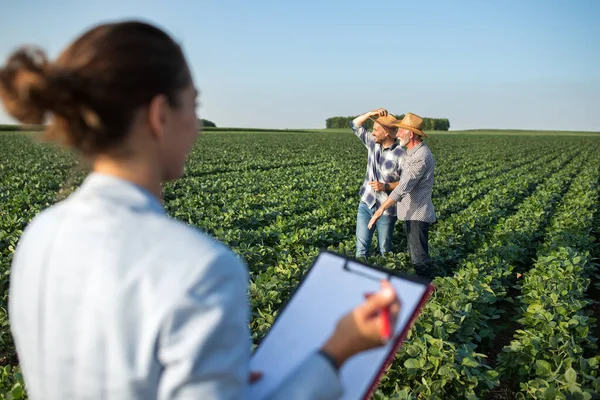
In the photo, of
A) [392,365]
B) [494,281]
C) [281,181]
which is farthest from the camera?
[281,181]

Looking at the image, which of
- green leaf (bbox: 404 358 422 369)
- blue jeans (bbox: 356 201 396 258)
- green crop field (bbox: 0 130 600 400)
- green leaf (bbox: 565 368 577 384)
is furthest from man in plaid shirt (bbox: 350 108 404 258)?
green leaf (bbox: 565 368 577 384)

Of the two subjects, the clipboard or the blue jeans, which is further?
the blue jeans

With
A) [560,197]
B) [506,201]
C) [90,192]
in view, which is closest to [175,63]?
[90,192]

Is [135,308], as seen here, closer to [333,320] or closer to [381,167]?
[333,320]

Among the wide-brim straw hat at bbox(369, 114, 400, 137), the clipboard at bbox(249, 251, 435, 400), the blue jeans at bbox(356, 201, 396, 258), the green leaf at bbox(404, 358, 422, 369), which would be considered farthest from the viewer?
the blue jeans at bbox(356, 201, 396, 258)

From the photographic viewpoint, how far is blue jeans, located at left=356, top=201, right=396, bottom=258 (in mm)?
6059

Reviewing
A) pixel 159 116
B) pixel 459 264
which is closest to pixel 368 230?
pixel 459 264

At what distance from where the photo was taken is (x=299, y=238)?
24.7ft

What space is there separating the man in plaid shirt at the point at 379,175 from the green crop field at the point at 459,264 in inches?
12.8

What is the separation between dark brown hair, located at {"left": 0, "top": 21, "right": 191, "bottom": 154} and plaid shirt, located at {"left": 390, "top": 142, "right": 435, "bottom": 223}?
15.1ft

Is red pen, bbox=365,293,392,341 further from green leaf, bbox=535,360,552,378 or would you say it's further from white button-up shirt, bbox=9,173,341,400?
green leaf, bbox=535,360,552,378

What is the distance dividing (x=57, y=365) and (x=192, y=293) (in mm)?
368

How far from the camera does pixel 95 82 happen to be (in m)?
0.92

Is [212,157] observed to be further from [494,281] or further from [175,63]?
[175,63]
